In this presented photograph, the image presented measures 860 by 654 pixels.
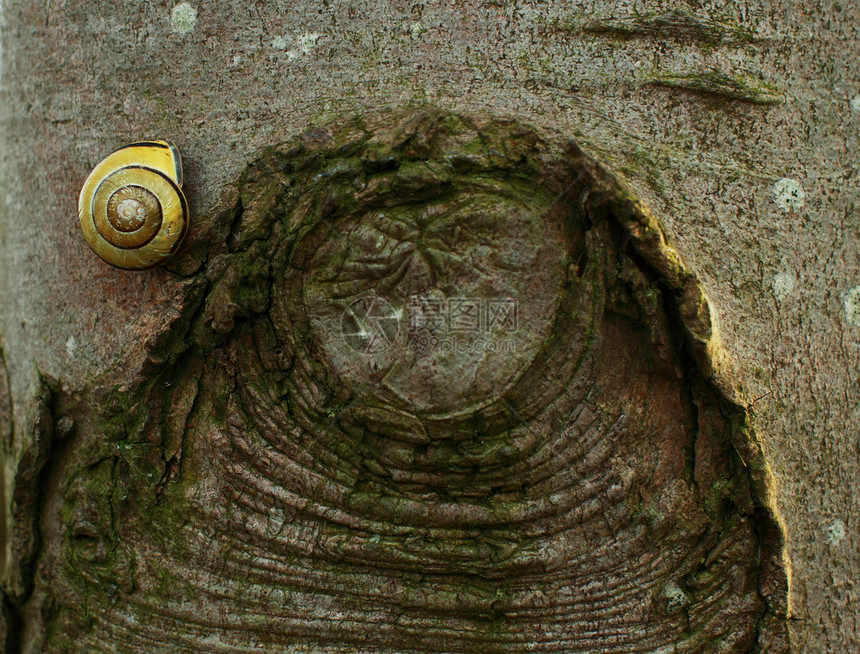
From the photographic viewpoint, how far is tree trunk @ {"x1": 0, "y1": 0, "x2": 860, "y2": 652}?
1.01 meters

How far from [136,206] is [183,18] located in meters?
0.35

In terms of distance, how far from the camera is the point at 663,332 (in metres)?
1.00

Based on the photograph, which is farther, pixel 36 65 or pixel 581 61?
pixel 36 65

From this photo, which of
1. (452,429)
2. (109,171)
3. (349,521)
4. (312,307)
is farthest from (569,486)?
(109,171)

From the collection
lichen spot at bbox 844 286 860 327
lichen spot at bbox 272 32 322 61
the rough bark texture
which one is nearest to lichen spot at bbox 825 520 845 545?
the rough bark texture

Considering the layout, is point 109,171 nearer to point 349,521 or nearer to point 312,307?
point 312,307

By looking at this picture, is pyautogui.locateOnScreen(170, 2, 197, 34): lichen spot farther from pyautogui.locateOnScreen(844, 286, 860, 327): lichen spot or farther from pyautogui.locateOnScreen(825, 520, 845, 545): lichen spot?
pyautogui.locateOnScreen(825, 520, 845, 545): lichen spot

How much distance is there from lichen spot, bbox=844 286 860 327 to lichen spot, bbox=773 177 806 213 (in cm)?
19

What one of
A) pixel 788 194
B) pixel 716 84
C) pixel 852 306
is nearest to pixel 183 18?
pixel 716 84

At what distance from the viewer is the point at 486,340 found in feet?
3.32

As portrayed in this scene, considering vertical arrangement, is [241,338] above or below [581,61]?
below

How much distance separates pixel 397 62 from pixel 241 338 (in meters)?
0.55

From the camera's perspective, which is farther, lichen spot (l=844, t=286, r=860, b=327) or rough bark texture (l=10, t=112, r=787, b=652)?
lichen spot (l=844, t=286, r=860, b=327)

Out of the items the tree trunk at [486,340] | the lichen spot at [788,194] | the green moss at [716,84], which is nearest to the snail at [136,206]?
the tree trunk at [486,340]
